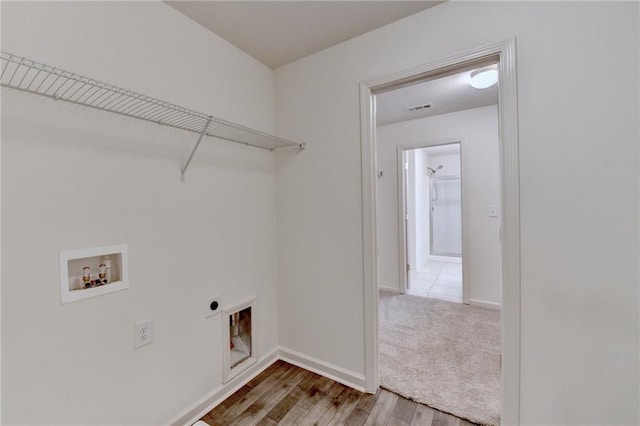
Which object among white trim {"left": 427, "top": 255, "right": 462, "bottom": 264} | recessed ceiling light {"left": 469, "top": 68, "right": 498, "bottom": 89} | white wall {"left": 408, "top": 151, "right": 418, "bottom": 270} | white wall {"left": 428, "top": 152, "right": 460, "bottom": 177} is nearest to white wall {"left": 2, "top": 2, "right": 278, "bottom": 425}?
recessed ceiling light {"left": 469, "top": 68, "right": 498, "bottom": 89}

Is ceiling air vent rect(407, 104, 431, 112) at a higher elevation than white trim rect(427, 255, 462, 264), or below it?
higher

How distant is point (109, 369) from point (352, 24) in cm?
229

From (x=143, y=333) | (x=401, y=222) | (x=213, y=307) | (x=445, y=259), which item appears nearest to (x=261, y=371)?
(x=213, y=307)

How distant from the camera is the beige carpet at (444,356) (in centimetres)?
171

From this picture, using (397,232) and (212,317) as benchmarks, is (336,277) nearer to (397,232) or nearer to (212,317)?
(212,317)

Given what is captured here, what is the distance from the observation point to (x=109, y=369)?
1.26 metres

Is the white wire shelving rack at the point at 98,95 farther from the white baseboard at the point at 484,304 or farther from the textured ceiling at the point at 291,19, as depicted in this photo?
the white baseboard at the point at 484,304

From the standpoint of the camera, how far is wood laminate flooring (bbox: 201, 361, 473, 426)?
158 cm

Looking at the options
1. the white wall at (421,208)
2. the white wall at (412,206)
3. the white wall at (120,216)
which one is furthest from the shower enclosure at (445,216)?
the white wall at (120,216)

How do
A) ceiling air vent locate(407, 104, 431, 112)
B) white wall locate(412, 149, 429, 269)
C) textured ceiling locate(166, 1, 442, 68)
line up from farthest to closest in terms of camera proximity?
white wall locate(412, 149, 429, 269) < ceiling air vent locate(407, 104, 431, 112) < textured ceiling locate(166, 1, 442, 68)

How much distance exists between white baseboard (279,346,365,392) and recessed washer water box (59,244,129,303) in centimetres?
136

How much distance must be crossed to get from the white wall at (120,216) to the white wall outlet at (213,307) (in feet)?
0.13

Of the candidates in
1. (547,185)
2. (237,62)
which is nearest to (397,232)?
(547,185)

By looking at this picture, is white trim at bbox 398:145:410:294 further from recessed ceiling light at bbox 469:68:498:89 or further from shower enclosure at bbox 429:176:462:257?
shower enclosure at bbox 429:176:462:257
